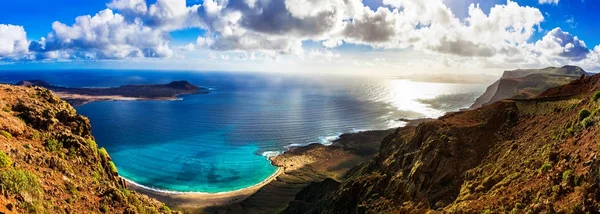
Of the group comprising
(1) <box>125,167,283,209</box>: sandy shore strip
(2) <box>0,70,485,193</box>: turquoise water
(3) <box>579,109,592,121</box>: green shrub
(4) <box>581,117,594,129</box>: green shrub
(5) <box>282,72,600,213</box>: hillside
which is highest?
(3) <box>579,109,592,121</box>: green shrub

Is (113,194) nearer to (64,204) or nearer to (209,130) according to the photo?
(64,204)

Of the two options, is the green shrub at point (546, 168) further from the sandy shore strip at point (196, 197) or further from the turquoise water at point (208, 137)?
the turquoise water at point (208, 137)

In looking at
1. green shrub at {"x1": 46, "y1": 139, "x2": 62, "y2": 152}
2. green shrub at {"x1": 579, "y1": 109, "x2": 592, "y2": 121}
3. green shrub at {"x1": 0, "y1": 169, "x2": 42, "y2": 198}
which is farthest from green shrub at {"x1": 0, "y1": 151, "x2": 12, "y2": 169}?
green shrub at {"x1": 579, "y1": 109, "x2": 592, "y2": 121}

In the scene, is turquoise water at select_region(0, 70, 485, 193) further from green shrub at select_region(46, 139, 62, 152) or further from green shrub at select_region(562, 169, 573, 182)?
green shrub at select_region(562, 169, 573, 182)

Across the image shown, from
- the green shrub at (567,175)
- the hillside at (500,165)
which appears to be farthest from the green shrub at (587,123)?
the green shrub at (567,175)

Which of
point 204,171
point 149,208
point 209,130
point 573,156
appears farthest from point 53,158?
point 209,130

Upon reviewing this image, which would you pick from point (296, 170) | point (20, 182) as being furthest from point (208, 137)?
point (20, 182)

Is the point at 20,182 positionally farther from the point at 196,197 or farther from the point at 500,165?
the point at 196,197
